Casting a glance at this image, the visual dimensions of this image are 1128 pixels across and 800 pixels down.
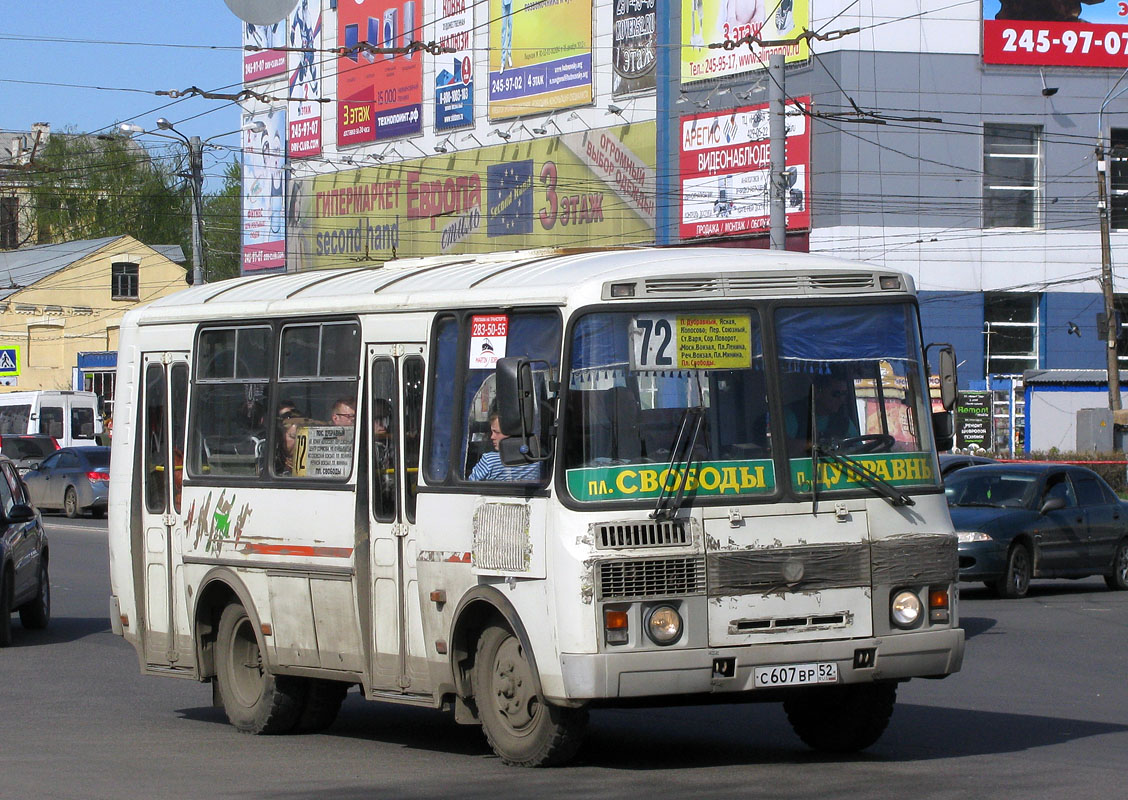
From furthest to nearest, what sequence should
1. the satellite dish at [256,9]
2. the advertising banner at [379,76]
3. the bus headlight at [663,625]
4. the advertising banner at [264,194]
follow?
the advertising banner at [264,194] → the advertising banner at [379,76] → the satellite dish at [256,9] → the bus headlight at [663,625]

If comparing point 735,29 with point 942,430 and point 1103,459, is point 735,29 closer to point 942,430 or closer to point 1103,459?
point 1103,459

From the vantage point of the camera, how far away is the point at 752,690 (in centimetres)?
830

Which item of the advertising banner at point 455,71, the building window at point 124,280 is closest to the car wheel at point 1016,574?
the advertising banner at point 455,71

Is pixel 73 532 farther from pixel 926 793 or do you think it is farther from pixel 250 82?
pixel 250 82

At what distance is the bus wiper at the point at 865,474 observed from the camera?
337 inches

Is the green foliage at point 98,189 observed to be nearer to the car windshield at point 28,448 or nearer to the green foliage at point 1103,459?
the car windshield at point 28,448

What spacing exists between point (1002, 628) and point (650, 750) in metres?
8.24

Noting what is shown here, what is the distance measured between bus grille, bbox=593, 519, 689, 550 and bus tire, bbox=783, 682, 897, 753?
52.9 inches

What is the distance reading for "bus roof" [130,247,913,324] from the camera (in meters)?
8.55

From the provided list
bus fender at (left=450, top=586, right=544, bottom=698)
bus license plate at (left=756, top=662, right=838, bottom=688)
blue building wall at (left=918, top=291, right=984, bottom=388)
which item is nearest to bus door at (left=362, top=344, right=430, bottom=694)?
bus fender at (left=450, top=586, right=544, bottom=698)

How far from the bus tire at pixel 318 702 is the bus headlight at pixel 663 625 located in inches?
125

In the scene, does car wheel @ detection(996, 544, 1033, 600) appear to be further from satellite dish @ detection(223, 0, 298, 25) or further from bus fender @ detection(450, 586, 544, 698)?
bus fender @ detection(450, 586, 544, 698)

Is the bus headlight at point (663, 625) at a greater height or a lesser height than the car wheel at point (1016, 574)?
greater

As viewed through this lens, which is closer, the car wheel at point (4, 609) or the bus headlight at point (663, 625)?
the bus headlight at point (663, 625)
